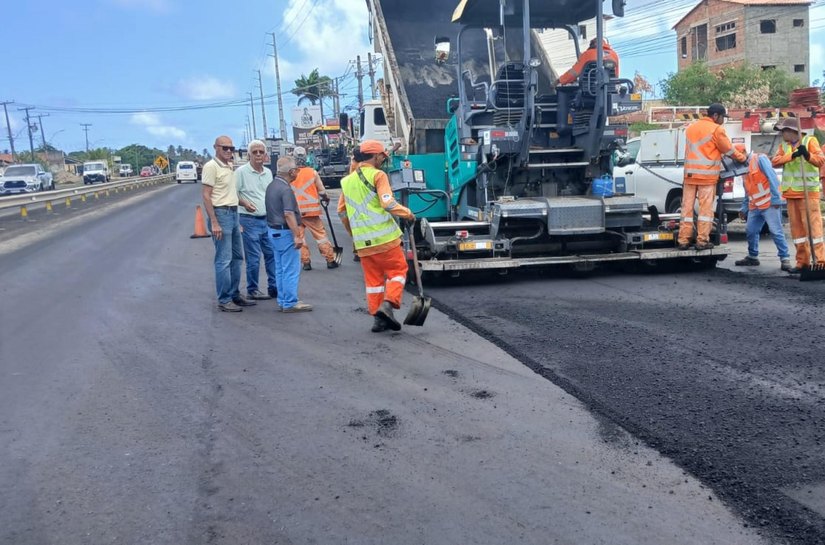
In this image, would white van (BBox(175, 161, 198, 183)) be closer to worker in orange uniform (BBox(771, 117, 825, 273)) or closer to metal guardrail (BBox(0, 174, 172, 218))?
metal guardrail (BBox(0, 174, 172, 218))

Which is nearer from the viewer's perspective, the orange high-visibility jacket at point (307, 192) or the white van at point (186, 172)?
Answer: the orange high-visibility jacket at point (307, 192)

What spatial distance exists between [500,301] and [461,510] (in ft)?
14.4

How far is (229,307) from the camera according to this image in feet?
24.7

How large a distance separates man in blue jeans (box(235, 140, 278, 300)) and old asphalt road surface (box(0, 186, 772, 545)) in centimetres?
92

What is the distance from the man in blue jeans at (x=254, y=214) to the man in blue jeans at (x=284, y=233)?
44cm

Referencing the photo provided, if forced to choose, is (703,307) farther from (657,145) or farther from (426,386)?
(657,145)

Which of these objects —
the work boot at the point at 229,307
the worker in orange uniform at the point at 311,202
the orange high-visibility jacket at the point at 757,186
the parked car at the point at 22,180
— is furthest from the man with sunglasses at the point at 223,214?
the parked car at the point at 22,180

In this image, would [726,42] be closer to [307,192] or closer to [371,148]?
[307,192]

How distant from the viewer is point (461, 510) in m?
3.17

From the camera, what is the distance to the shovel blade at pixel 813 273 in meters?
7.86

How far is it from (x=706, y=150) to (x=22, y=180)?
40249 millimetres

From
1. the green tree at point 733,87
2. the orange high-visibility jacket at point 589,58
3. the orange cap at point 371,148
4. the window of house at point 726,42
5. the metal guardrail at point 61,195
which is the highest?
the window of house at point 726,42

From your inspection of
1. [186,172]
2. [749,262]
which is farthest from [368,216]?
[186,172]

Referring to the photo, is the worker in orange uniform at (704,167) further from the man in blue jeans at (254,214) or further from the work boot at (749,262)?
the man in blue jeans at (254,214)
